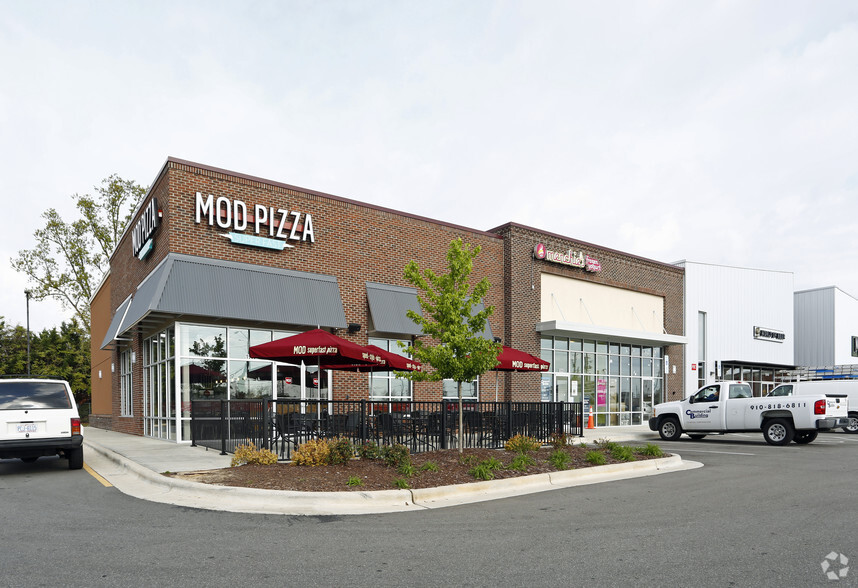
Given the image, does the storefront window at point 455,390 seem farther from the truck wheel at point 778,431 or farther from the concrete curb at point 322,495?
the concrete curb at point 322,495

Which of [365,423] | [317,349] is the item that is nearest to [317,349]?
[317,349]

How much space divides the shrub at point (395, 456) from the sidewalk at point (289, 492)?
1.43 meters

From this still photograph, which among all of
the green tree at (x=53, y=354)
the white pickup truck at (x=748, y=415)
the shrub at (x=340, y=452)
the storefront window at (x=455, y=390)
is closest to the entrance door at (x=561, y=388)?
the storefront window at (x=455, y=390)

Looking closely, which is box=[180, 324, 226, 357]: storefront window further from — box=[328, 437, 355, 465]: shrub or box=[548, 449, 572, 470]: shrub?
box=[548, 449, 572, 470]: shrub

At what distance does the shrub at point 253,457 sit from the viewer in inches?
440

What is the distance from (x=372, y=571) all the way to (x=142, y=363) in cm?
1731

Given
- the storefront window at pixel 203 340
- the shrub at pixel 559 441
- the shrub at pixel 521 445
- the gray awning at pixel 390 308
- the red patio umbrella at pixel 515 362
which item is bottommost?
the shrub at pixel 559 441

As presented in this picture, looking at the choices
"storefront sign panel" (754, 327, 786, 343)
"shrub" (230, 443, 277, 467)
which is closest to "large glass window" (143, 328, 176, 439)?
"shrub" (230, 443, 277, 467)

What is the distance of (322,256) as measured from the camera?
19.8 metres

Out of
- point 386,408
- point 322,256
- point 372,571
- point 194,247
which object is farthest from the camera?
point 322,256

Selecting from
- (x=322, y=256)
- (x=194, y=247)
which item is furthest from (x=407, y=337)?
(x=194, y=247)

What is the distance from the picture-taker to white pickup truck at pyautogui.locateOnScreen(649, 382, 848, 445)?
18.3 metres

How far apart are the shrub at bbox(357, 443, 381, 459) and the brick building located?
51.3 inches

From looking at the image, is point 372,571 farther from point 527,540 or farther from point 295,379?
point 295,379
